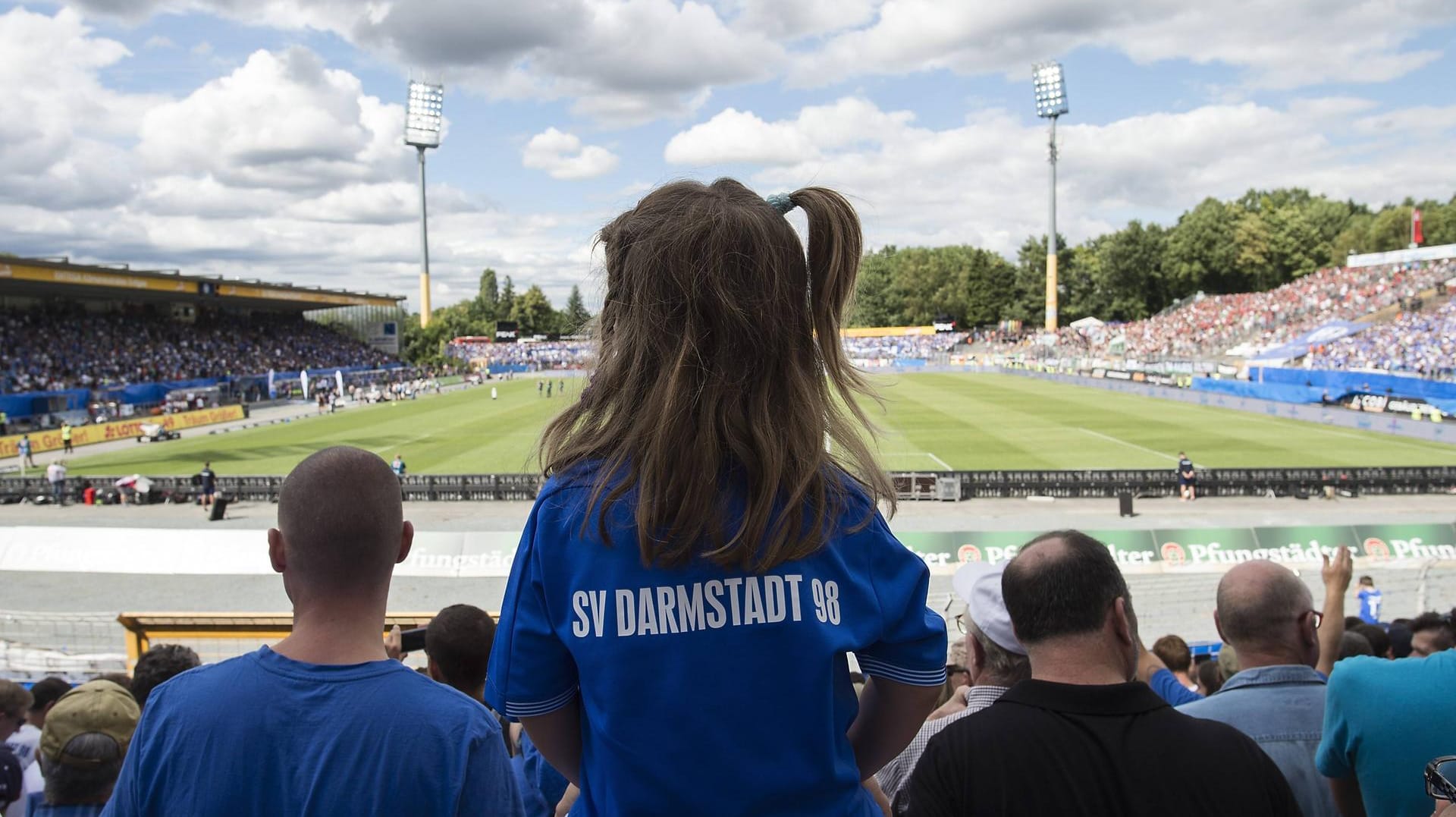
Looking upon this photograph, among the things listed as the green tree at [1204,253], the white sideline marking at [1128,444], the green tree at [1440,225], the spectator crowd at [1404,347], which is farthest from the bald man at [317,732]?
the green tree at [1440,225]

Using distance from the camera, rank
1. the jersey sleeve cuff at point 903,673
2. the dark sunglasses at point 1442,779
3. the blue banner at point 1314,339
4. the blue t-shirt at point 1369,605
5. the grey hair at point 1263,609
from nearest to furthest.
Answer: the jersey sleeve cuff at point 903,673 < the dark sunglasses at point 1442,779 < the grey hair at point 1263,609 < the blue t-shirt at point 1369,605 < the blue banner at point 1314,339

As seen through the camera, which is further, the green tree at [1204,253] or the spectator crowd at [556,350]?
the green tree at [1204,253]

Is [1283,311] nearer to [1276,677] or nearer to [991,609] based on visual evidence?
[1276,677]

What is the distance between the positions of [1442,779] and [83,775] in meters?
4.26

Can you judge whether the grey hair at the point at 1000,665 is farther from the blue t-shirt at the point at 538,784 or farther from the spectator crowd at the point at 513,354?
the spectator crowd at the point at 513,354

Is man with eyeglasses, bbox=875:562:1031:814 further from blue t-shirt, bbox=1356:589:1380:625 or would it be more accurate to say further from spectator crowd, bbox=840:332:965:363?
spectator crowd, bbox=840:332:965:363

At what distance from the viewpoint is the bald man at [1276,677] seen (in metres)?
3.15

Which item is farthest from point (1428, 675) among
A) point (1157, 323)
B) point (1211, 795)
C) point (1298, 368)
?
point (1157, 323)

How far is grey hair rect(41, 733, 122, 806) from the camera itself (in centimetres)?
334

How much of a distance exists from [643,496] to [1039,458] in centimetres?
3129

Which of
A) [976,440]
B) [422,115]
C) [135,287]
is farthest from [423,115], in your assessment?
[976,440]

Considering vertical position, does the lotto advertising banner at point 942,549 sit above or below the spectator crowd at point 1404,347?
below

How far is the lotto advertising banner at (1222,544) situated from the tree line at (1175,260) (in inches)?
2733

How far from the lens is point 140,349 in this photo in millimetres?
57500
